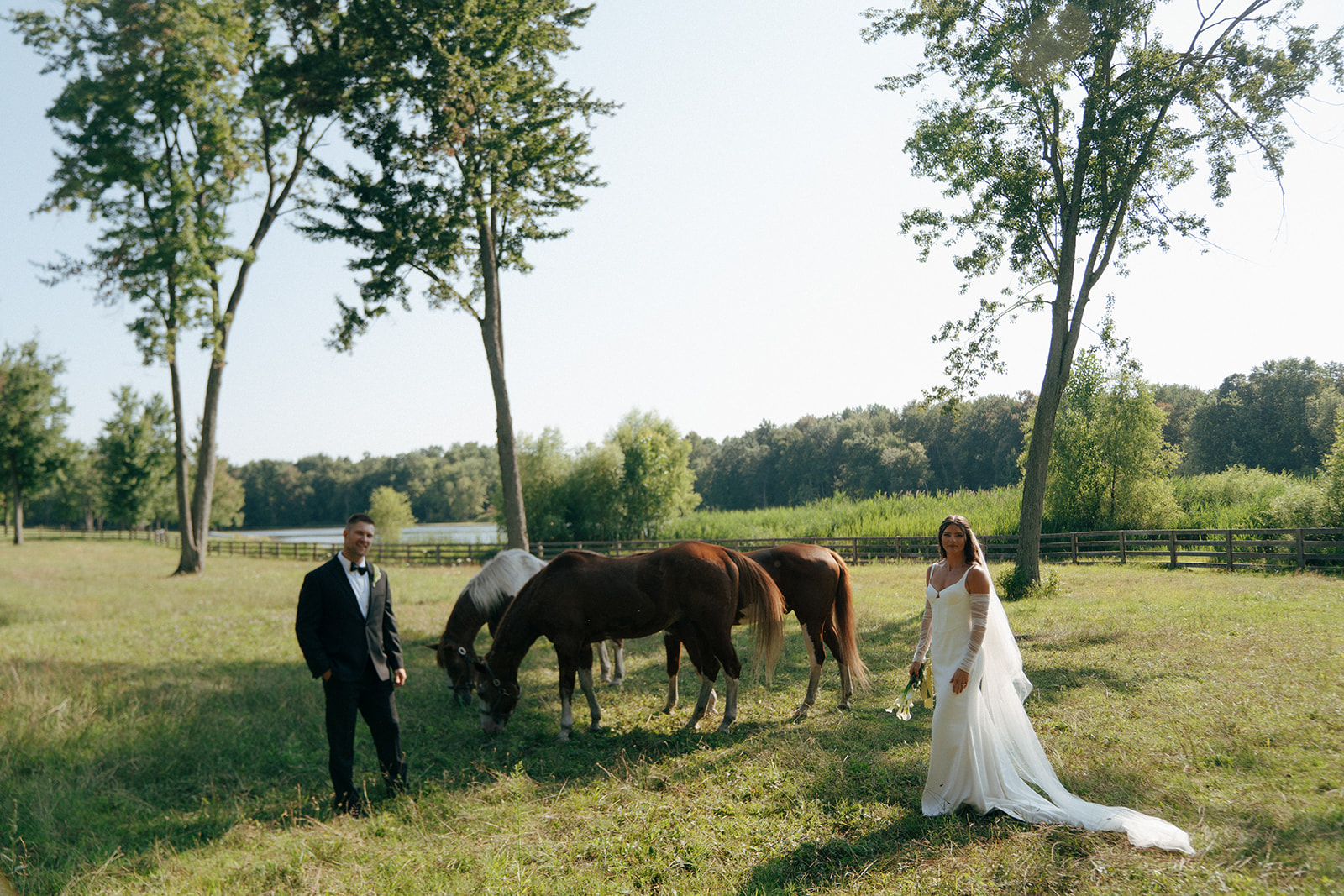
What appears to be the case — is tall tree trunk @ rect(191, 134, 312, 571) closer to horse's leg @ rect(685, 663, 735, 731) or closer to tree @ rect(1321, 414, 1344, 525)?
horse's leg @ rect(685, 663, 735, 731)

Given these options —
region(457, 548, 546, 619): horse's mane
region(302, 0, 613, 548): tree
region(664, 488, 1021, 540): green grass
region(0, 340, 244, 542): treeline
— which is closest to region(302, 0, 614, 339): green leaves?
region(302, 0, 613, 548): tree

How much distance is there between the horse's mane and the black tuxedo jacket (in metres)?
3.24

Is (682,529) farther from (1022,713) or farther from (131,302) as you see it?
(1022,713)

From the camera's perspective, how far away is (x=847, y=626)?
695 cm

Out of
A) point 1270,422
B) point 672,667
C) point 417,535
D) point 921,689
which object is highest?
point 1270,422

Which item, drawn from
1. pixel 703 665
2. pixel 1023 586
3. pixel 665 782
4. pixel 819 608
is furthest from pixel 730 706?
pixel 1023 586

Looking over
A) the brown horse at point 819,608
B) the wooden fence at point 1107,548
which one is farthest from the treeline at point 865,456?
the brown horse at point 819,608

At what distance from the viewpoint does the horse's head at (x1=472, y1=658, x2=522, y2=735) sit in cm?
640

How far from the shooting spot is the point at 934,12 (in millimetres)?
13617

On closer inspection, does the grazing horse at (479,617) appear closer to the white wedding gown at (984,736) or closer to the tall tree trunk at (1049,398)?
the white wedding gown at (984,736)

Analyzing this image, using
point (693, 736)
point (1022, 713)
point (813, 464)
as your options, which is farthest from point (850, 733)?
point (813, 464)

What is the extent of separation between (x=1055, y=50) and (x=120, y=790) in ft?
53.5

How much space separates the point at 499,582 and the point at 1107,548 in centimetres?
1760

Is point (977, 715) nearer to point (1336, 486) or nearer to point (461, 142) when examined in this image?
point (461, 142)
